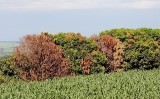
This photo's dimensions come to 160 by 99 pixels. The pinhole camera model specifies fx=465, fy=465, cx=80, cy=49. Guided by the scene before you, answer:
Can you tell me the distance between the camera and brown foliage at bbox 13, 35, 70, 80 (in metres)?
23.3

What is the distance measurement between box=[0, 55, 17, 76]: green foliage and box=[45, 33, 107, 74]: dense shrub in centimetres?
283

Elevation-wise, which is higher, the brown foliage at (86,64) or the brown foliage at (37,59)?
the brown foliage at (37,59)

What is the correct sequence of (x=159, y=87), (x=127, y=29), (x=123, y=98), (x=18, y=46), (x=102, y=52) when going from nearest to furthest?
1. (x=123, y=98)
2. (x=159, y=87)
3. (x=18, y=46)
4. (x=102, y=52)
5. (x=127, y=29)

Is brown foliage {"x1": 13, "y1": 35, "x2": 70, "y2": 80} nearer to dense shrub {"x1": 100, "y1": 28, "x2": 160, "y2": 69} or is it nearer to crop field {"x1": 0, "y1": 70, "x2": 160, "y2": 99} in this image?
crop field {"x1": 0, "y1": 70, "x2": 160, "y2": 99}

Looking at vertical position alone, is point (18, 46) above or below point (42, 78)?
above

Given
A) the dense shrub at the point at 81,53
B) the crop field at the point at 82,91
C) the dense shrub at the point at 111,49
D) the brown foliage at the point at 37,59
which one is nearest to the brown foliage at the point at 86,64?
the dense shrub at the point at 81,53

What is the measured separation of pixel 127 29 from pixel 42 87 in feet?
49.4

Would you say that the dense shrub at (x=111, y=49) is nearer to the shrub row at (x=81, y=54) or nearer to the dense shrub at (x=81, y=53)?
the shrub row at (x=81, y=54)

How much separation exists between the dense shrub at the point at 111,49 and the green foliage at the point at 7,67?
6.25 meters

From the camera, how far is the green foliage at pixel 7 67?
77.9ft

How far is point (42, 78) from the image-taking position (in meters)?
23.4

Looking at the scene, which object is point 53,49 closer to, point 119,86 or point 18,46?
point 18,46

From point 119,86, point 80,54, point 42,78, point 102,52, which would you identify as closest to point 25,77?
point 42,78

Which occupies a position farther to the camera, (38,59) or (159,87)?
(38,59)
